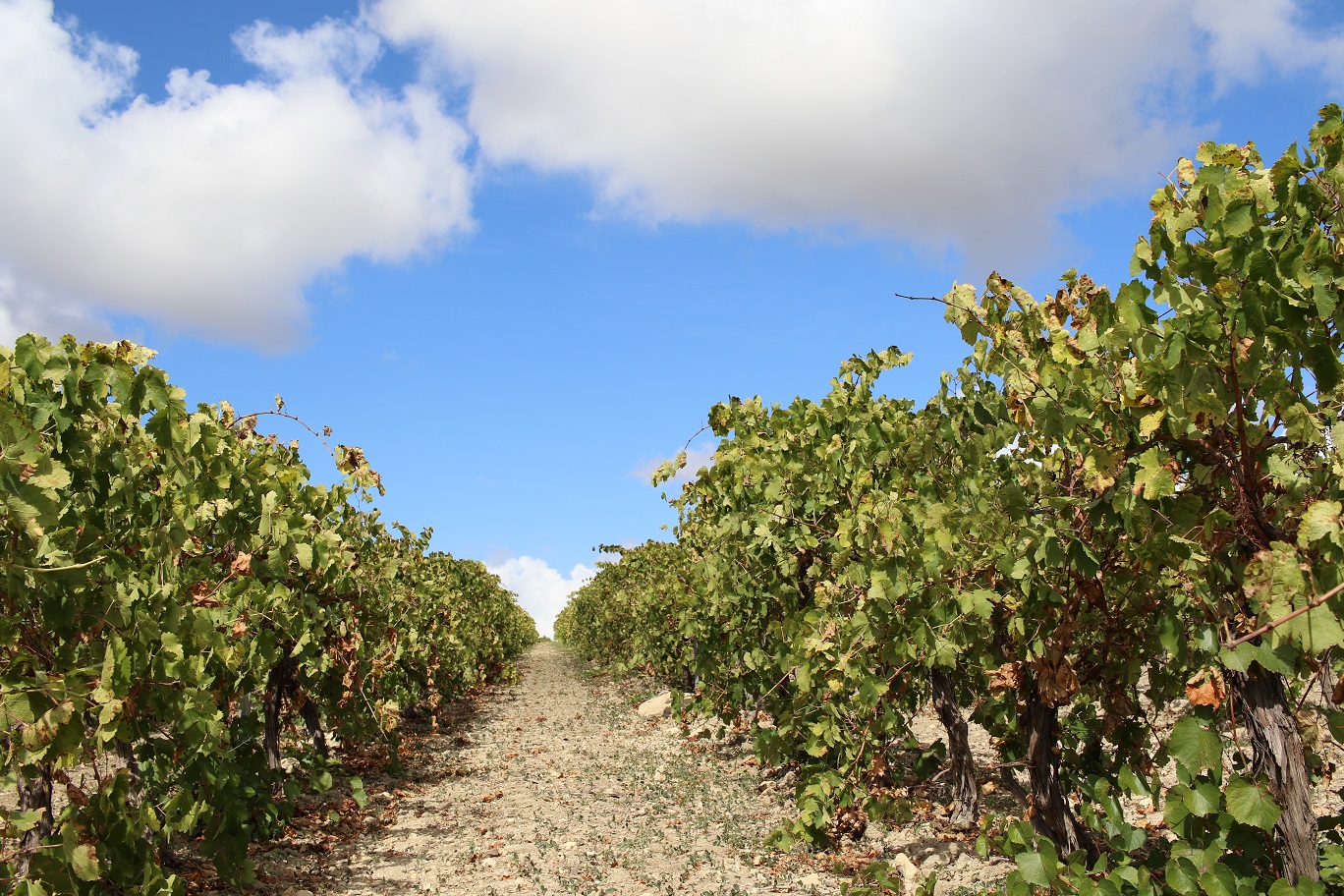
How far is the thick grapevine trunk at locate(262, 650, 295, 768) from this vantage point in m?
8.74

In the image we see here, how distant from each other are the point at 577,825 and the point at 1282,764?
23.0ft

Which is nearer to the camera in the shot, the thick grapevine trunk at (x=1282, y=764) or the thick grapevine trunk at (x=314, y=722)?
the thick grapevine trunk at (x=1282, y=764)

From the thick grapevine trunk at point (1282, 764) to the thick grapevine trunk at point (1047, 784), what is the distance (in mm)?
1363

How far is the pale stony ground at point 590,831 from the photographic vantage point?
6.71 metres

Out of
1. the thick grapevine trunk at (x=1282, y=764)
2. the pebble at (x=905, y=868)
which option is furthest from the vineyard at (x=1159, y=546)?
the pebble at (x=905, y=868)

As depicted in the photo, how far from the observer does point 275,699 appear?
887 centimetres

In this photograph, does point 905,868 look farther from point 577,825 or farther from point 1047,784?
point 577,825

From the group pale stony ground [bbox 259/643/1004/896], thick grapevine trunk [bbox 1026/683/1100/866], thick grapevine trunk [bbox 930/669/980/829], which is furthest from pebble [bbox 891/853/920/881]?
thick grapevine trunk [bbox 1026/683/1100/866]

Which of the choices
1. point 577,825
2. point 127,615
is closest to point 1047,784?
point 127,615

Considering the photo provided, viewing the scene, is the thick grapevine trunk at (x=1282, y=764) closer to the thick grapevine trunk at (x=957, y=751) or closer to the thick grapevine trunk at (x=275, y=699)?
the thick grapevine trunk at (x=957, y=751)

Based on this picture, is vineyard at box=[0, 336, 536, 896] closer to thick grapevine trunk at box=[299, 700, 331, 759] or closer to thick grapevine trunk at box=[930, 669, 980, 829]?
thick grapevine trunk at box=[299, 700, 331, 759]

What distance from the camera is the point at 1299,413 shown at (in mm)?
2572

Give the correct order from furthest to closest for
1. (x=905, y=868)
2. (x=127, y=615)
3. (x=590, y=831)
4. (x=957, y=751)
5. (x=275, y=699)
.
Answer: (x=275, y=699), (x=590, y=831), (x=957, y=751), (x=905, y=868), (x=127, y=615)

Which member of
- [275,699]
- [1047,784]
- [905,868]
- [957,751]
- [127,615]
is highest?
[127,615]
